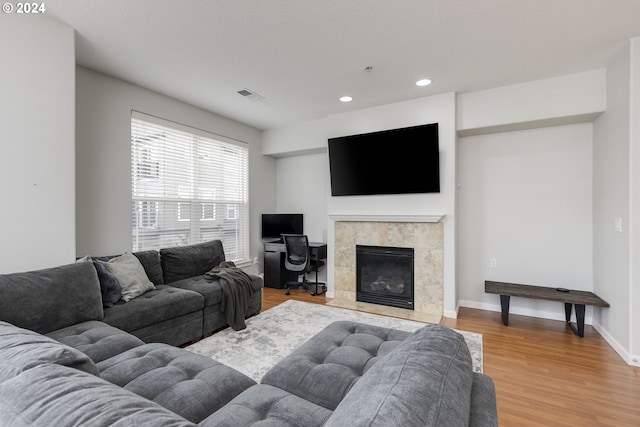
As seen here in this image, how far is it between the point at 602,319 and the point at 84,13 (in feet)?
17.9

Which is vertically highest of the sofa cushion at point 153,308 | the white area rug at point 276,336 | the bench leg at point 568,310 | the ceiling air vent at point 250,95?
the ceiling air vent at point 250,95

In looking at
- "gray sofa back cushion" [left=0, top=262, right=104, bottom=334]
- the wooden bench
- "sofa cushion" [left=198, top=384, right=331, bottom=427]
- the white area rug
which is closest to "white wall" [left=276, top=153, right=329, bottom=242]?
the white area rug

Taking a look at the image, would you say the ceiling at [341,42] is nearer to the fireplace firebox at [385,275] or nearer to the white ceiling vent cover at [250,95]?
the white ceiling vent cover at [250,95]

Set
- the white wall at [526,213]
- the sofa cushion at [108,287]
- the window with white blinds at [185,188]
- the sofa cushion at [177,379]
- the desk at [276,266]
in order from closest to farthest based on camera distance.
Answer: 1. the sofa cushion at [177,379]
2. the sofa cushion at [108,287]
3. the white wall at [526,213]
4. the window with white blinds at [185,188]
5. the desk at [276,266]

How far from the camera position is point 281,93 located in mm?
3572

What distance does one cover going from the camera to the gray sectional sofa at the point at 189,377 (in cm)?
64

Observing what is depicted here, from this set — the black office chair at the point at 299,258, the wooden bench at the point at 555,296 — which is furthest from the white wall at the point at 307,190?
the wooden bench at the point at 555,296

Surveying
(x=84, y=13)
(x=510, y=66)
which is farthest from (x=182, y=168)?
(x=510, y=66)

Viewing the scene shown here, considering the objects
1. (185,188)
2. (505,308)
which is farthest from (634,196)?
(185,188)

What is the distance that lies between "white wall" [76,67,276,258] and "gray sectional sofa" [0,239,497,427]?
3.31 ft

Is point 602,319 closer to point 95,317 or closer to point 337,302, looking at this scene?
point 337,302

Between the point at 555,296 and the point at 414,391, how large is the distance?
3.34 m

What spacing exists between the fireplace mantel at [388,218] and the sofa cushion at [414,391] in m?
2.82

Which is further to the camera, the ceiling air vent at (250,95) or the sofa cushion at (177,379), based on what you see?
the ceiling air vent at (250,95)
